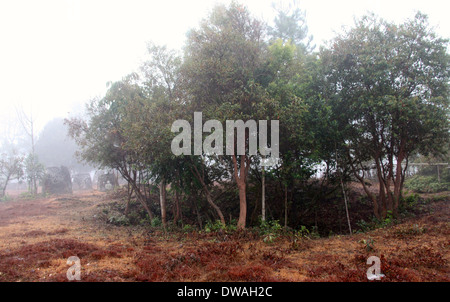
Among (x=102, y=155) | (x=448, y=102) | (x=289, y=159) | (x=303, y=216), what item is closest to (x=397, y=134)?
(x=448, y=102)

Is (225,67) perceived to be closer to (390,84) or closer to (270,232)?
(270,232)

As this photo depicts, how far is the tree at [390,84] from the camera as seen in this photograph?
327 inches

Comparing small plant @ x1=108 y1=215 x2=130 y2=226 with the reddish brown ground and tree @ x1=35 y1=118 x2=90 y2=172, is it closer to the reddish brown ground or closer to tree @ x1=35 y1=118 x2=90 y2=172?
the reddish brown ground

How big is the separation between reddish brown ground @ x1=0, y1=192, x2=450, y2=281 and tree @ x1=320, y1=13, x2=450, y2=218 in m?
2.67

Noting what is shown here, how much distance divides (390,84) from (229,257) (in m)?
7.01

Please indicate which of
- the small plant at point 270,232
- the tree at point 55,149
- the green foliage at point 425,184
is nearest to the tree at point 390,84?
the small plant at point 270,232

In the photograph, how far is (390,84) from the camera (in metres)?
8.70

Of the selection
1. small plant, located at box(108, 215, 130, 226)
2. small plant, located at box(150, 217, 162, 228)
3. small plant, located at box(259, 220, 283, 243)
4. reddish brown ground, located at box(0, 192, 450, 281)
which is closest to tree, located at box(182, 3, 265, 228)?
small plant, located at box(259, 220, 283, 243)

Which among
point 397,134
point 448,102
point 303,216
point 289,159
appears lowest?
point 303,216

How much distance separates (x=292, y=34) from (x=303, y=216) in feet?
45.7

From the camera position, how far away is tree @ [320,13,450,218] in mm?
8312

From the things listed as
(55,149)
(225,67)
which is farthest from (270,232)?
(55,149)

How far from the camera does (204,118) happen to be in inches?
301
